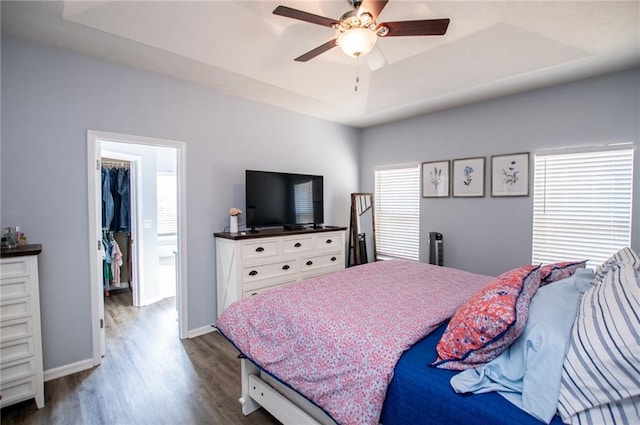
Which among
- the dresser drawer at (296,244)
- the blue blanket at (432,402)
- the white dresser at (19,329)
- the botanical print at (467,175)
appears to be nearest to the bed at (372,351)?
the blue blanket at (432,402)

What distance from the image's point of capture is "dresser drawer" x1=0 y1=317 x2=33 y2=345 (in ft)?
6.46

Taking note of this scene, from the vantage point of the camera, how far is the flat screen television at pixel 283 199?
339cm

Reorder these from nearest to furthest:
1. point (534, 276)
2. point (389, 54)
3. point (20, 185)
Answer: point (534, 276)
point (20, 185)
point (389, 54)

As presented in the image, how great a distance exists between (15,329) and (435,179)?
14.3 ft

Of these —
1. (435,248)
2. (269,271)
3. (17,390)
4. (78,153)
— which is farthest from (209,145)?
(435,248)

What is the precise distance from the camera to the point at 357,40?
1893 millimetres

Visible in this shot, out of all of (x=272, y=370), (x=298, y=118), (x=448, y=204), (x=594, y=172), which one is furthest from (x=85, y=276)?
(x=594, y=172)

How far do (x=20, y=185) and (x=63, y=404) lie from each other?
5.31ft

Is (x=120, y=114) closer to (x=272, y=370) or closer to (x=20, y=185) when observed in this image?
(x=20, y=185)

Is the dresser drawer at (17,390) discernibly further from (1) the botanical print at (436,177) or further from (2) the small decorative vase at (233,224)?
(1) the botanical print at (436,177)

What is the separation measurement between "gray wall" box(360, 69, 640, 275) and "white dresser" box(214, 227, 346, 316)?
1649 mm

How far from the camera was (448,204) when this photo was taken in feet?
13.2

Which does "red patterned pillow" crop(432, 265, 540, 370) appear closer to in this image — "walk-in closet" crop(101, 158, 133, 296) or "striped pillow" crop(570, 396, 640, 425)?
"striped pillow" crop(570, 396, 640, 425)

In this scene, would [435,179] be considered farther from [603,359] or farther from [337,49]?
[603,359]
